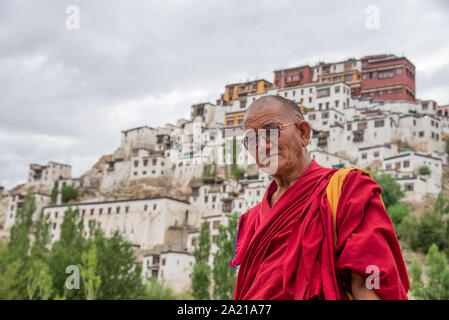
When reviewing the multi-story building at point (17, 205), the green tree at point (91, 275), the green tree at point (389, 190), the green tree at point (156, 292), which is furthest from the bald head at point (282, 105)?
the multi-story building at point (17, 205)

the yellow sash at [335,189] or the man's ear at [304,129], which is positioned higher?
the man's ear at [304,129]

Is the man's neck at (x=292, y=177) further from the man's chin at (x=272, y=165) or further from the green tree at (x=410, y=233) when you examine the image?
the green tree at (x=410, y=233)

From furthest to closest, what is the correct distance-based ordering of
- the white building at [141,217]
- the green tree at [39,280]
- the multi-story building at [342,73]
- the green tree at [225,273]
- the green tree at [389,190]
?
the multi-story building at [342,73]
the white building at [141,217]
the green tree at [389,190]
the green tree at [225,273]
the green tree at [39,280]

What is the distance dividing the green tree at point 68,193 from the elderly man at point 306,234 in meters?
70.9

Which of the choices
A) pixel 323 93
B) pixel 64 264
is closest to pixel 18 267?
pixel 64 264

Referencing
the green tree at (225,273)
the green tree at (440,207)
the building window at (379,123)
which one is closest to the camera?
the green tree at (225,273)

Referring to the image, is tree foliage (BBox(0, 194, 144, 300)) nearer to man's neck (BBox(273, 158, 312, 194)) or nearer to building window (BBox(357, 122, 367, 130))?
man's neck (BBox(273, 158, 312, 194))

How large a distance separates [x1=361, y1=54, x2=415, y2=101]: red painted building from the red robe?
70.0 meters

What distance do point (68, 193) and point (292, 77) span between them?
37.5 metres

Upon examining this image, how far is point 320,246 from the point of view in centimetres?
233

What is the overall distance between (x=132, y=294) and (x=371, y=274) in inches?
1176

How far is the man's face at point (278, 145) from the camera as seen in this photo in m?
2.72

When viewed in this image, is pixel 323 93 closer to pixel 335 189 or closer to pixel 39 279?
pixel 39 279
